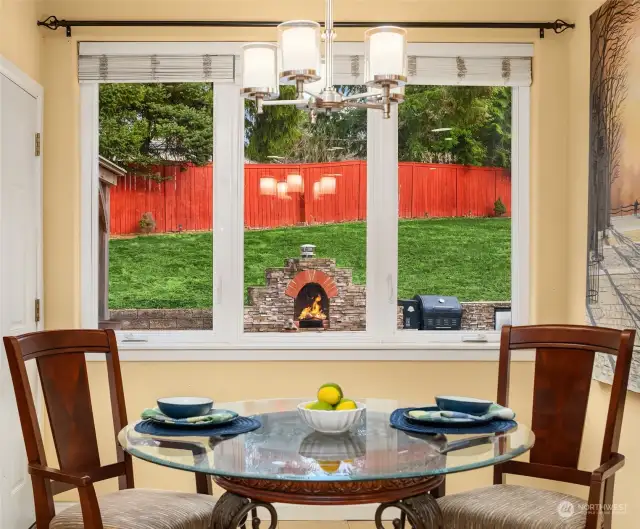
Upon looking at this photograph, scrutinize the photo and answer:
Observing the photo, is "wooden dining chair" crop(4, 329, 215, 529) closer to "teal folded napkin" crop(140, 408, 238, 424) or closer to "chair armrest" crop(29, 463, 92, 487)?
"chair armrest" crop(29, 463, 92, 487)

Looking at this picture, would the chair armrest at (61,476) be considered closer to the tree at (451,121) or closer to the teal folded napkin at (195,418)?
the teal folded napkin at (195,418)

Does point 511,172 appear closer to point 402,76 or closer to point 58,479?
point 402,76

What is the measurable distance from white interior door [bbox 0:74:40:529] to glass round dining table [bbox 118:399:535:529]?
4.72 ft

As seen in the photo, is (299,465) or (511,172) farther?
(511,172)

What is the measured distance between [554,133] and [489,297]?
0.89 m

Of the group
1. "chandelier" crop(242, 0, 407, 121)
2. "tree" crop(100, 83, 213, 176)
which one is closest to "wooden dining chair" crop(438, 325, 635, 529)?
"chandelier" crop(242, 0, 407, 121)

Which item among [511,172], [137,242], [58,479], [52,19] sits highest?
[52,19]

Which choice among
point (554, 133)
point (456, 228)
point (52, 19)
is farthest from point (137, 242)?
point (554, 133)

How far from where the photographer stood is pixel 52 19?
3820mm

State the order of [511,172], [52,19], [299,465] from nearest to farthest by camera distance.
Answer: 1. [299,465]
2. [52,19]
3. [511,172]

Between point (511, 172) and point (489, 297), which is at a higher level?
point (511, 172)

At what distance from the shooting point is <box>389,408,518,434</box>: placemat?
7.20 feet

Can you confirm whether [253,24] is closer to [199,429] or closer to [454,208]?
[454,208]

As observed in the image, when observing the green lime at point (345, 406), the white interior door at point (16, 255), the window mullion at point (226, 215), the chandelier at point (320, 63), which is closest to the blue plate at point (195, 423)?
the green lime at point (345, 406)
